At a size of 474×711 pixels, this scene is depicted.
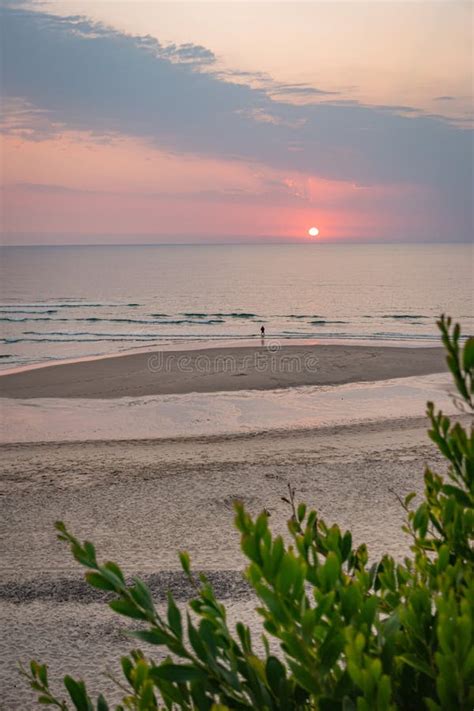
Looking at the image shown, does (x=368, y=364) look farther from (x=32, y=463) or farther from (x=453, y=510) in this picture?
(x=453, y=510)

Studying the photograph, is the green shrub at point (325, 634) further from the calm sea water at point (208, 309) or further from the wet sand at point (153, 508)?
the calm sea water at point (208, 309)

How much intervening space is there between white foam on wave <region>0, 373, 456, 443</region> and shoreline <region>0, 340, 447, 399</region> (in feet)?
4.01

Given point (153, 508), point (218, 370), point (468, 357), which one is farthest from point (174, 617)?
point (218, 370)

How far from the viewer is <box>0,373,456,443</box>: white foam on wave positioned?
58.9 feet

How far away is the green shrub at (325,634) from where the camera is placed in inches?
52.9

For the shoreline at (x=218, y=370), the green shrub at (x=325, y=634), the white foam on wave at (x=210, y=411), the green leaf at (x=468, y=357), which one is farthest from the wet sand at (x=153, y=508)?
the shoreline at (x=218, y=370)

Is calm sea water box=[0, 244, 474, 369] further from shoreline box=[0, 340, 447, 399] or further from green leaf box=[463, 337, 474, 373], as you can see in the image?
green leaf box=[463, 337, 474, 373]

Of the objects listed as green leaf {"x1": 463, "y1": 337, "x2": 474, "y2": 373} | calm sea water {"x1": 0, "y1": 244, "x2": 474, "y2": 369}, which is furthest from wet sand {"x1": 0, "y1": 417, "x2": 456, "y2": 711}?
calm sea water {"x1": 0, "y1": 244, "x2": 474, "y2": 369}

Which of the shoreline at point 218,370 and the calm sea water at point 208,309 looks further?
the calm sea water at point 208,309

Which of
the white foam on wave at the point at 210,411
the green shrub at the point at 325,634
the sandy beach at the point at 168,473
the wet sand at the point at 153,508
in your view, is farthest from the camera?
the white foam on wave at the point at 210,411

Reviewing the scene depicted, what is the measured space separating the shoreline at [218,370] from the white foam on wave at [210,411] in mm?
1223

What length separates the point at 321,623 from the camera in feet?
5.08

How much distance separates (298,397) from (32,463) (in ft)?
31.6

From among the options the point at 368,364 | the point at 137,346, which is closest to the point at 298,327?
the point at 137,346
